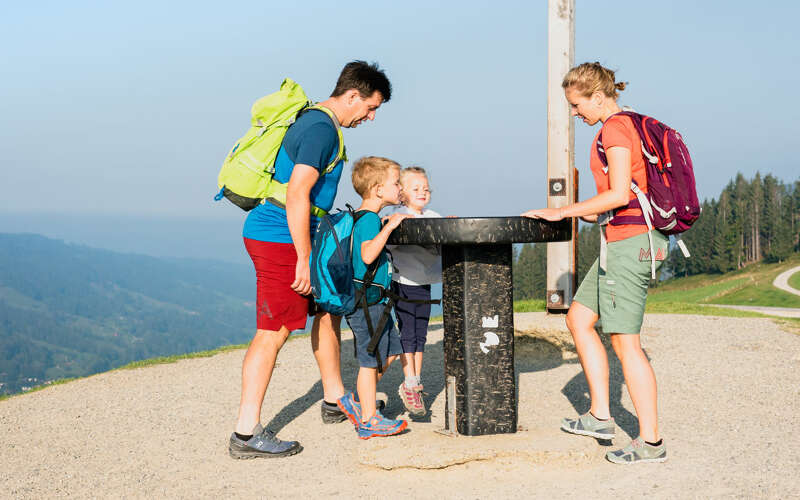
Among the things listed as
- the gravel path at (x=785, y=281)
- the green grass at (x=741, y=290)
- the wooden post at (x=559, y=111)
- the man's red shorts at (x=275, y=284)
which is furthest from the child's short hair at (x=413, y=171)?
the gravel path at (x=785, y=281)

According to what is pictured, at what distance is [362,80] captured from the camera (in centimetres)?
386

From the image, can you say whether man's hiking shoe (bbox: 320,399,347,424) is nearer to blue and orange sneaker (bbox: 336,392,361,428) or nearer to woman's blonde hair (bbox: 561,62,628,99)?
blue and orange sneaker (bbox: 336,392,361,428)

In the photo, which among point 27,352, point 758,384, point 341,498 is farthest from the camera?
point 27,352

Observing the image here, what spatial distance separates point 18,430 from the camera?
17.1 ft

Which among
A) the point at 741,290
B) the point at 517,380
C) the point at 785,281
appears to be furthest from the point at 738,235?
the point at 517,380

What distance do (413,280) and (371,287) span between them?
714mm

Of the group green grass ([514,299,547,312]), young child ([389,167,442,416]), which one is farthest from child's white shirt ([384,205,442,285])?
green grass ([514,299,547,312])

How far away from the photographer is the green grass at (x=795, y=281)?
57600mm

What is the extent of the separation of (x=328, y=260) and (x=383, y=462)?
1112 mm

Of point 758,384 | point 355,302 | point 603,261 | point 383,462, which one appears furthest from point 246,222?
point 758,384

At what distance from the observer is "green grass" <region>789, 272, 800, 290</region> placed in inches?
2268

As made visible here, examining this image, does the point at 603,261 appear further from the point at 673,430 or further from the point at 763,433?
the point at 763,433

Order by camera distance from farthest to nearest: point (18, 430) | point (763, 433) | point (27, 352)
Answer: point (27, 352), point (18, 430), point (763, 433)

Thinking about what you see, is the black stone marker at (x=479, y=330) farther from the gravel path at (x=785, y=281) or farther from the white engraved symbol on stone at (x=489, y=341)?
the gravel path at (x=785, y=281)
